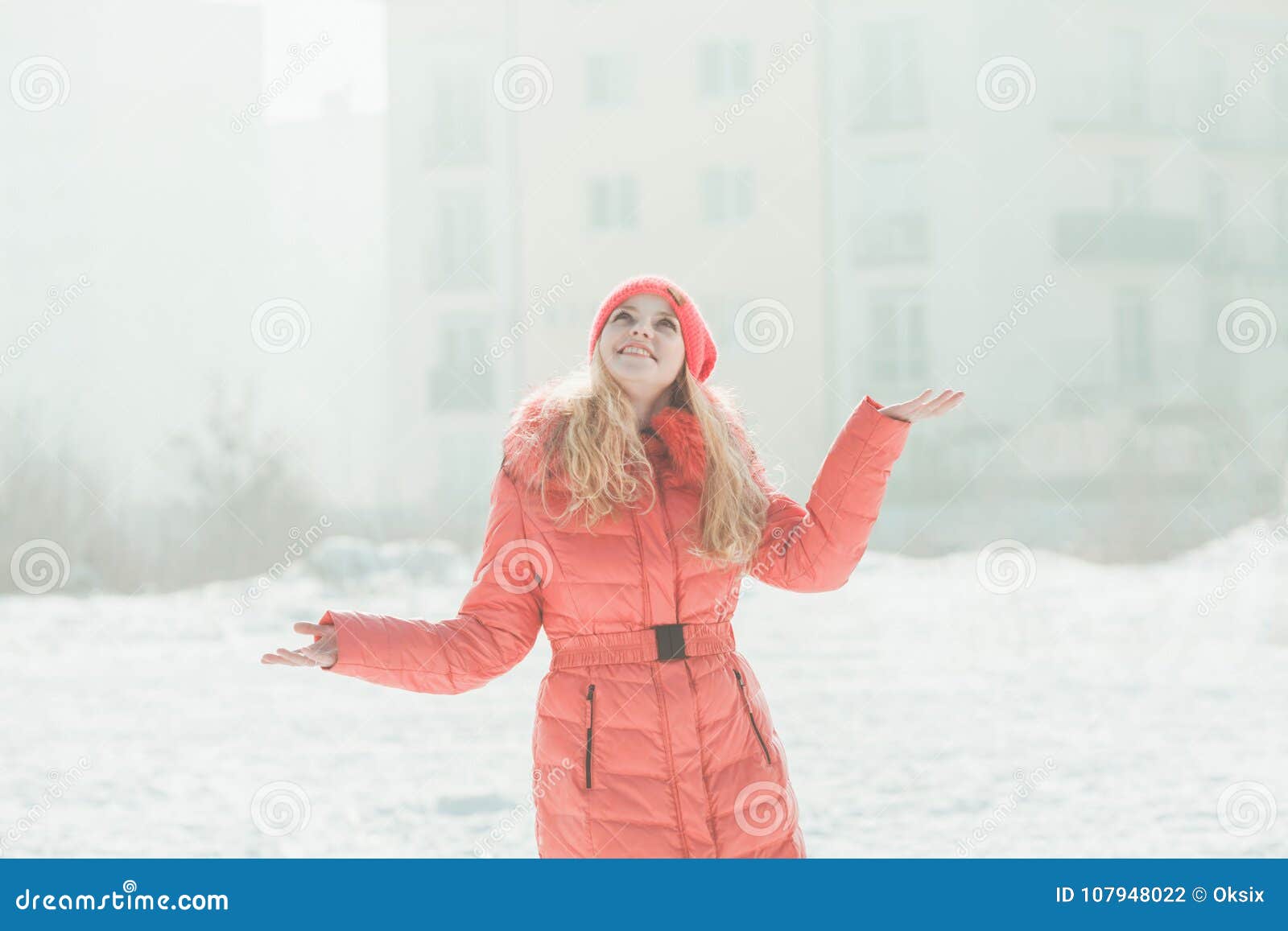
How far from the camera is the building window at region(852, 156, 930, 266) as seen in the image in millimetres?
15641

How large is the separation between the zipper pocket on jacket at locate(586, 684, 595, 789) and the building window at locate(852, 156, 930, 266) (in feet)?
48.6

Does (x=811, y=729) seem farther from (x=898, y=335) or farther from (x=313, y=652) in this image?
(x=898, y=335)

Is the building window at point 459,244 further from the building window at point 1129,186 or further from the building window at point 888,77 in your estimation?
the building window at point 1129,186

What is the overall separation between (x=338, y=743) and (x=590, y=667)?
4329 millimetres

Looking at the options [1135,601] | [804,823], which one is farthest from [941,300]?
[804,823]

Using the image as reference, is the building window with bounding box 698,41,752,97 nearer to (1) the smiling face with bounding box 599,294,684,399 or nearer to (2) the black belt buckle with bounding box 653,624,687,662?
(1) the smiling face with bounding box 599,294,684,399

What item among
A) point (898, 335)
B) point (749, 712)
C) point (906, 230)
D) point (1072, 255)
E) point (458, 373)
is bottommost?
point (749, 712)

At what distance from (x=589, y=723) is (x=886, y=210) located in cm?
1524

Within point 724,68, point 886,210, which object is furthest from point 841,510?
point 886,210

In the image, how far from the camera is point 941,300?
1612cm

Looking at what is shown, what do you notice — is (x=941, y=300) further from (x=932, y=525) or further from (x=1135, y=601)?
(x=1135, y=601)

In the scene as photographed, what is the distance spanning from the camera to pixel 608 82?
14695mm

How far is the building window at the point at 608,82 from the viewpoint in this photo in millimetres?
14586

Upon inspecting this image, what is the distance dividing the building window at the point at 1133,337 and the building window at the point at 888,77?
3780 mm
